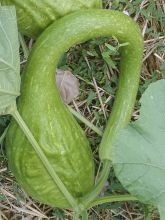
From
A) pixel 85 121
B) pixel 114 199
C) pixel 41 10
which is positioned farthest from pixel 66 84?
pixel 114 199

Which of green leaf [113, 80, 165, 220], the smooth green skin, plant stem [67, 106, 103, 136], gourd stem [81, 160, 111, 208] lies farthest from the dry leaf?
green leaf [113, 80, 165, 220]

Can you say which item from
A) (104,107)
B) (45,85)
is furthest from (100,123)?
(45,85)

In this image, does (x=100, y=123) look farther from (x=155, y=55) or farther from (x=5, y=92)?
(x=5, y=92)

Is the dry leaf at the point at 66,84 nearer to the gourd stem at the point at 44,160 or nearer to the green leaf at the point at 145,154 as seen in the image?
the gourd stem at the point at 44,160

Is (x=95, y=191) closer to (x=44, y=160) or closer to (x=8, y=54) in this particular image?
(x=44, y=160)

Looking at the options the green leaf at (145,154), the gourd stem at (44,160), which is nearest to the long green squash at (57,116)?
the gourd stem at (44,160)
